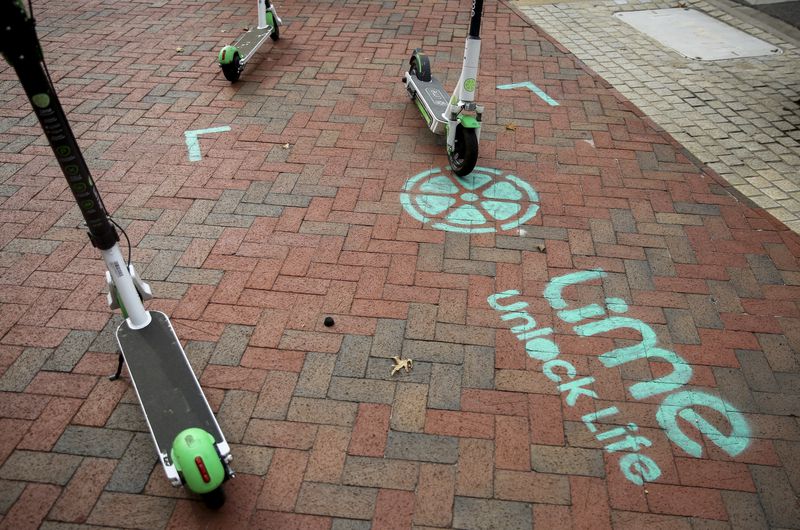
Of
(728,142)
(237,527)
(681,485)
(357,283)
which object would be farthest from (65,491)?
(728,142)

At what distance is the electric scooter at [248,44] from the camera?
6.09m

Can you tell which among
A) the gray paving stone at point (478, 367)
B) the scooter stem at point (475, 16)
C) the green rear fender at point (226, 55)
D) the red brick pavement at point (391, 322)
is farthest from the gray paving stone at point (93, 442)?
the green rear fender at point (226, 55)

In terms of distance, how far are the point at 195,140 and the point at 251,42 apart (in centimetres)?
173

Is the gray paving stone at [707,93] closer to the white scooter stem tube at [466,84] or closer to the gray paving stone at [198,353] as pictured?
the white scooter stem tube at [466,84]

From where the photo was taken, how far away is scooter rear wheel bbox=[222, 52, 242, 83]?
6122 mm

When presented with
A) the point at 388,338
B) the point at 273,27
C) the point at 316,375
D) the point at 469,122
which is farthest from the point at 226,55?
the point at 316,375

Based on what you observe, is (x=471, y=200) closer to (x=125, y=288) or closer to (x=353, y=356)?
(x=353, y=356)

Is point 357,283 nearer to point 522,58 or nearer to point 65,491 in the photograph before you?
point 65,491

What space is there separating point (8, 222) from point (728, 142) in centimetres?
628

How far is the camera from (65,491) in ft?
9.27

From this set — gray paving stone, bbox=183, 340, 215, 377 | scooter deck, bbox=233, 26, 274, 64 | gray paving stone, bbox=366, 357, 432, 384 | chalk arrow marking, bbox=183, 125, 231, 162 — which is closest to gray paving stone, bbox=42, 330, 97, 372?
gray paving stone, bbox=183, 340, 215, 377

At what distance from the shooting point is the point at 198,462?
2525mm

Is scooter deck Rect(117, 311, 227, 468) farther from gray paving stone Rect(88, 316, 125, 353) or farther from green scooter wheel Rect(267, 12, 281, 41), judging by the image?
green scooter wheel Rect(267, 12, 281, 41)

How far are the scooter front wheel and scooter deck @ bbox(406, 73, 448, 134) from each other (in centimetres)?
27
